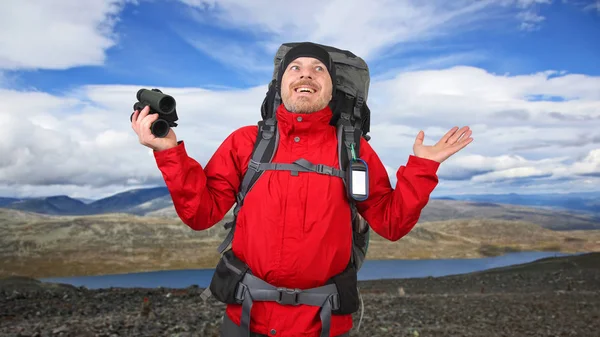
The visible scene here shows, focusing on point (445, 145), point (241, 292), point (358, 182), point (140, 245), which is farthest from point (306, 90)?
point (140, 245)

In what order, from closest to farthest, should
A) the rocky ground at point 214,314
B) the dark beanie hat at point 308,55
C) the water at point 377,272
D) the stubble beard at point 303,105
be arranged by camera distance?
the stubble beard at point 303,105 < the dark beanie hat at point 308,55 < the rocky ground at point 214,314 < the water at point 377,272

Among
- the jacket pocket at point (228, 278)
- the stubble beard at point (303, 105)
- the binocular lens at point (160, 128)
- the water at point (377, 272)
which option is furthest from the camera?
the water at point (377, 272)

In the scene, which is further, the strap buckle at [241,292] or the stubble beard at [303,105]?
the stubble beard at [303,105]

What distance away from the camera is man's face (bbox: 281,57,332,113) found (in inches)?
165

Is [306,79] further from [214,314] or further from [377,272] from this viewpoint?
[377,272]

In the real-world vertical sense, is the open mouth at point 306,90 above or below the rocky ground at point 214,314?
above

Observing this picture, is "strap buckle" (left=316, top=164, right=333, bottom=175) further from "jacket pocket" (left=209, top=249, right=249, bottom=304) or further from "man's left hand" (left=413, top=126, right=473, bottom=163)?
"jacket pocket" (left=209, top=249, right=249, bottom=304)

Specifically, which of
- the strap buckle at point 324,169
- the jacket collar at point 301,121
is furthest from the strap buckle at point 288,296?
the jacket collar at point 301,121

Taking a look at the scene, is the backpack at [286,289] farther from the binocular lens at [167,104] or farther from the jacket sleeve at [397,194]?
the binocular lens at [167,104]

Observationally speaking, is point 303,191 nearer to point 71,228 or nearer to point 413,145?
point 413,145

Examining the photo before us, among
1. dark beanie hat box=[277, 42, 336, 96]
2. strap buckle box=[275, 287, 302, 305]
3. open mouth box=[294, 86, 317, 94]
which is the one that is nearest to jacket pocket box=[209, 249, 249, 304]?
strap buckle box=[275, 287, 302, 305]

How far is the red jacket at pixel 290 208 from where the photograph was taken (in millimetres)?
3711

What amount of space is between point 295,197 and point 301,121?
75 cm

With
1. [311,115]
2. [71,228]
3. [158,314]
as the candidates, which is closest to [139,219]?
[71,228]
